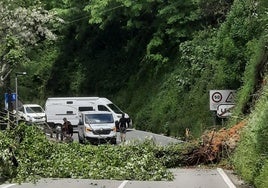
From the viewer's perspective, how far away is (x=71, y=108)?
152 ft

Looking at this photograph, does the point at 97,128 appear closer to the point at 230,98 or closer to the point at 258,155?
the point at 230,98

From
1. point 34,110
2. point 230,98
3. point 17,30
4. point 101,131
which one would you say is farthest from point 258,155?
point 34,110

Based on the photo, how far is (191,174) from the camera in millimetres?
20953

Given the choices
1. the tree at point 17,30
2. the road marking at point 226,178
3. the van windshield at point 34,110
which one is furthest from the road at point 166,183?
the van windshield at point 34,110

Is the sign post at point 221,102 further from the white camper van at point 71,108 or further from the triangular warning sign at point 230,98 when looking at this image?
the white camper van at point 71,108

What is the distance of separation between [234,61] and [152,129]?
11.8m

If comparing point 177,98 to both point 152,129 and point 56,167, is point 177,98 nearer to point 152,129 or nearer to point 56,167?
point 152,129

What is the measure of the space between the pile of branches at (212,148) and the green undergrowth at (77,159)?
1.47ft

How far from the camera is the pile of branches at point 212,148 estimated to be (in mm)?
23062

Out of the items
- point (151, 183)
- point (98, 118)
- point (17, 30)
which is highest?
point (17, 30)

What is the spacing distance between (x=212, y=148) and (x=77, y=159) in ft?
16.6

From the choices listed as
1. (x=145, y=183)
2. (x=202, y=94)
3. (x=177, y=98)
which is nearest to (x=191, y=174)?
(x=145, y=183)

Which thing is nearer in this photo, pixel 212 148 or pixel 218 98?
pixel 212 148

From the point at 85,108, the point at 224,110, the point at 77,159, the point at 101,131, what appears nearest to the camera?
the point at 77,159
